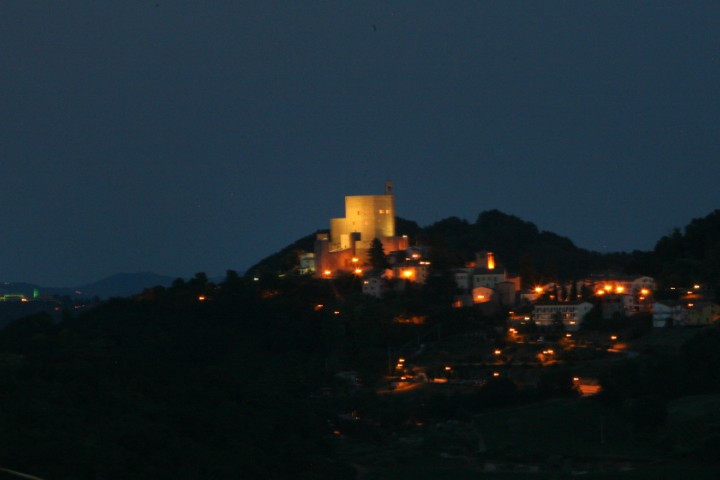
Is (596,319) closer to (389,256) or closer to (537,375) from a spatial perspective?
(537,375)


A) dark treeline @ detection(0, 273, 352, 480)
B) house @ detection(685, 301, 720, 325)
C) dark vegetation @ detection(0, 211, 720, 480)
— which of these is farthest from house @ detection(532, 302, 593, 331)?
dark treeline @ detection(0, 273, 352, 480)

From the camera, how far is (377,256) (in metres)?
47.8

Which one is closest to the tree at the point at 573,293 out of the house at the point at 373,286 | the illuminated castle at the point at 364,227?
the house at the point at 373,286

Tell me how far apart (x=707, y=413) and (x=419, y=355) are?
498 inches

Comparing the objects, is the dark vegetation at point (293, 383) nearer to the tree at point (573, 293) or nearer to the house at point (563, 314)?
the house at point (563, 314)

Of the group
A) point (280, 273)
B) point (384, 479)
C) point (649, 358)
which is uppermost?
point (280, 273)

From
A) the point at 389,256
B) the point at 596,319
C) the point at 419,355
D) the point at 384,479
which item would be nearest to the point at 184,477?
the point at 384,479

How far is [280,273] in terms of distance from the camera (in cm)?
5091

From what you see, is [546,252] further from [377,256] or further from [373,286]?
[373,286]

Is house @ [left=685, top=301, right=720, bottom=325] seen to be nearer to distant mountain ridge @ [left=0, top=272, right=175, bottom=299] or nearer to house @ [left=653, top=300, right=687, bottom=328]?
house @ [left=653, top=300, right=687, bottom=328]

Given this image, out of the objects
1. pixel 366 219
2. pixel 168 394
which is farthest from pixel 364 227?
pixel 168 394

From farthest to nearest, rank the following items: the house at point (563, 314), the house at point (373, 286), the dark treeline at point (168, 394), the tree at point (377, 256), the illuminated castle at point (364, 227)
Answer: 1. the illuminated castle at point (364, 227)
2. the tree at point (377, 256)
3. the house at point (373, 286)
4. the house at point (563, 314)
5. the dark treeline at point (168, 394)

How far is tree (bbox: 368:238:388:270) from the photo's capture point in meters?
47.8

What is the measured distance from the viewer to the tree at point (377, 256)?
47781 mm
